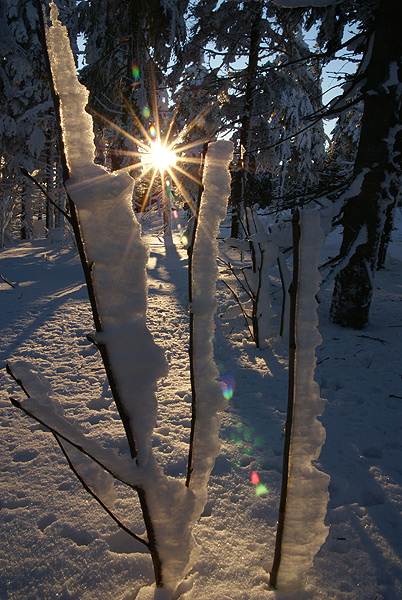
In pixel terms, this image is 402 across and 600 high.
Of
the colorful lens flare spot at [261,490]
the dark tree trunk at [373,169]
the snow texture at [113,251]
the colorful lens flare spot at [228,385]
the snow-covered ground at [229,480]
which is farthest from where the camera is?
the dark tree trunk at [373,169]

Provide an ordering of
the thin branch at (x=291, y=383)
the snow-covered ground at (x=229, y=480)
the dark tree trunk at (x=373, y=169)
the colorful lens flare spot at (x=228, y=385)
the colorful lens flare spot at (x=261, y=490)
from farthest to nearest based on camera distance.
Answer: the dark tree trunk at (x=373, y=169)
the colorful lens flare spot at (x=228, y=385)
the colorful lens flare spot at (x=261, y=490)
the snow-covered ground at (x=229, y=480)
the thin branch at (x=291, y=383)

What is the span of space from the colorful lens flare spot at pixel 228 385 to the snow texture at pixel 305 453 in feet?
5.57

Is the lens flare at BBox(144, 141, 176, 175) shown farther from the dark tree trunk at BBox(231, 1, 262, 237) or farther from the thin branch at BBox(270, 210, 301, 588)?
the thin branch at BBox(270, 210, 301, 588)

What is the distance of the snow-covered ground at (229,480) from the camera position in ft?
3.73

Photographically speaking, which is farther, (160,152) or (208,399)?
(160,152)

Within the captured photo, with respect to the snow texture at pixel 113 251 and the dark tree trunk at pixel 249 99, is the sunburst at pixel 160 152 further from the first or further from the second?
the snow texture at pixel 113 251

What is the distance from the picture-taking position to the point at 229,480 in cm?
169

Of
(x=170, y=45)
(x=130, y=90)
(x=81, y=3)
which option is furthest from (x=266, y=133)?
(x=81, y=3)

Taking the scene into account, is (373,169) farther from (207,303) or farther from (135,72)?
(135,72)

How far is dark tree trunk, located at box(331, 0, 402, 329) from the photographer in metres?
3.72

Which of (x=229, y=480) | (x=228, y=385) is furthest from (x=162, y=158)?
(x=229, y=480)

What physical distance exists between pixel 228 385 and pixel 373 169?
10.7 feet

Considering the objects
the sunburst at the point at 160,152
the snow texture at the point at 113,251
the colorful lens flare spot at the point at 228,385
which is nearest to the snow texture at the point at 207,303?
the snow texture at the point at 113,251

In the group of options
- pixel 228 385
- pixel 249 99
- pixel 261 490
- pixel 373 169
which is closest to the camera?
pixel 261 490
